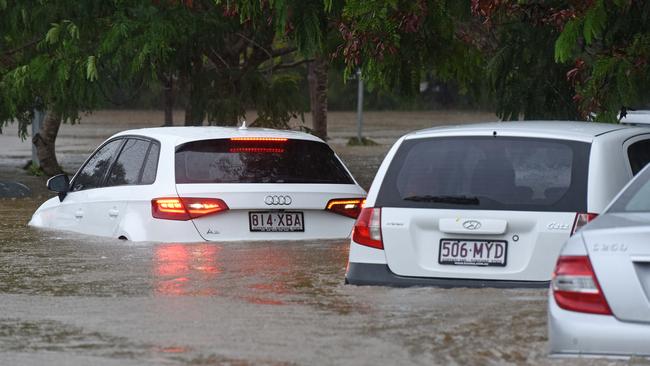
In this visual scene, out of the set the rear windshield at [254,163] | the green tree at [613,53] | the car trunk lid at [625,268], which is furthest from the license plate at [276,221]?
the car trunk lid at [625,268]

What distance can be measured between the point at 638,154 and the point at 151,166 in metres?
4.39

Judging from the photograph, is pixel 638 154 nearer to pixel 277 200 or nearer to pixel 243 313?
pixel 243 313

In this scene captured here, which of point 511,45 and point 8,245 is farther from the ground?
point 511,45

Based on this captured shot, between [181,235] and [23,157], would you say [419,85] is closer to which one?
[181,235]

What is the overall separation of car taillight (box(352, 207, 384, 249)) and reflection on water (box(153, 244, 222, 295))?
4.27ft

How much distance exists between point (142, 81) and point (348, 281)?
9.96 m

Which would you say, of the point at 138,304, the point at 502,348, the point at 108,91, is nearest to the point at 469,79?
the point at 108,91

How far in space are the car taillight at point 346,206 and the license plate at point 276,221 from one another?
258 mm

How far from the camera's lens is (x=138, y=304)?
9.69m

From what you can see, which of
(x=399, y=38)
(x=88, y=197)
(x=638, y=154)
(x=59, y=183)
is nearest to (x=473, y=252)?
(x=638, y=154)

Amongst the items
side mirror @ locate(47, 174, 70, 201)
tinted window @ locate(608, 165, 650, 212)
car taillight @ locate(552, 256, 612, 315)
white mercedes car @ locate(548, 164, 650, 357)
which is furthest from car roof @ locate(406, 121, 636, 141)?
side mirror @ locate(47, 174, 70, 201)

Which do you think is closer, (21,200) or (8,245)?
(8,245)

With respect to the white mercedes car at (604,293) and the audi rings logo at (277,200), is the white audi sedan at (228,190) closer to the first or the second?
the audi rings logo at (277,200)

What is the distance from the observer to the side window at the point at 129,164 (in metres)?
12.5
